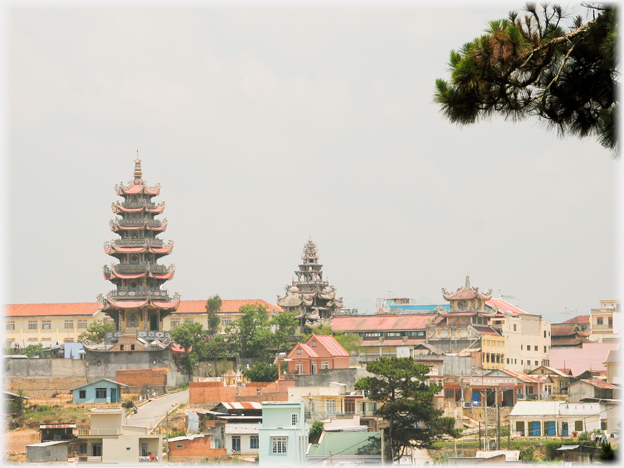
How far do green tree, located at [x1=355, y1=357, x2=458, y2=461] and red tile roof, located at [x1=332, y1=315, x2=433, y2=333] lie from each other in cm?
2740

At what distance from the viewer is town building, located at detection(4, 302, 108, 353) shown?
316 feet

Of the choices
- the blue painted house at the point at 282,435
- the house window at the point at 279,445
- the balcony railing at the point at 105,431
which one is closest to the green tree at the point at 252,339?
the blue painted house at the point at 282,435

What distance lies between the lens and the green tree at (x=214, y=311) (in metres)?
89.6

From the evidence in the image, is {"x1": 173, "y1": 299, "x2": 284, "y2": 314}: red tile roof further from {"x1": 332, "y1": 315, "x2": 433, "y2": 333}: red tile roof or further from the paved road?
the paved road

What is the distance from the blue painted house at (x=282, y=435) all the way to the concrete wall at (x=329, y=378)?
1233 centimetres

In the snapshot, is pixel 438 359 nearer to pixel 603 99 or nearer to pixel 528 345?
pixel 528 345

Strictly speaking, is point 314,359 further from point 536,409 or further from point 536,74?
point 536,74

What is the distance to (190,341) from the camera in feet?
236

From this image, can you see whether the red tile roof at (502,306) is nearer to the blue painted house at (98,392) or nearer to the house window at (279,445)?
the blue painted house at (98,392)

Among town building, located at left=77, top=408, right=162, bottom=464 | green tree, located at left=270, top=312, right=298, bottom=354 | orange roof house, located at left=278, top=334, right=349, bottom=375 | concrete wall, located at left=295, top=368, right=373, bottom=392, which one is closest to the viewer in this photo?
town building, located at left=77, top=408, right=162, bottom=464

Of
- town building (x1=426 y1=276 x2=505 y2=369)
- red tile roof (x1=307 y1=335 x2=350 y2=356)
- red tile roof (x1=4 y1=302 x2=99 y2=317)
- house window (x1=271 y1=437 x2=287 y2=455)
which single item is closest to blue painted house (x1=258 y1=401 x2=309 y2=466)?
house window (x1=271 y1=437 x2=287 y2=455)

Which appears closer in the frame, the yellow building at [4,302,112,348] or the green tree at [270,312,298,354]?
the green tree at [270,312,298,354]

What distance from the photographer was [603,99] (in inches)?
522

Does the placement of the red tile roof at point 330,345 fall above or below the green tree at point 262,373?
above
